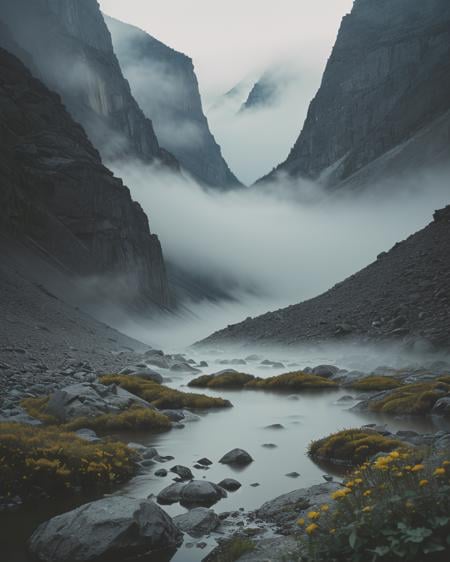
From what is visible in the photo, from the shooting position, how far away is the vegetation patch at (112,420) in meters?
21.8

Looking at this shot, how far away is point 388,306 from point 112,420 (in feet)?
166

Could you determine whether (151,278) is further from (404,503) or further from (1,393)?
(404,503)

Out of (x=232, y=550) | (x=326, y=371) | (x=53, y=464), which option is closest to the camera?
(x=232, y=550)

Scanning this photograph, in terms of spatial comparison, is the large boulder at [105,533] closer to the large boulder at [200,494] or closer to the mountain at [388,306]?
the large boulder at [200,494]

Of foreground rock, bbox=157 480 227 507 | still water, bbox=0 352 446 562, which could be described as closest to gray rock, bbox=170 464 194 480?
still water, bbox=0 352 446 562

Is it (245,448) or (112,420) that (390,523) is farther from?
(112,420)

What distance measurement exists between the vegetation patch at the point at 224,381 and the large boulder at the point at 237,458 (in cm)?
2638

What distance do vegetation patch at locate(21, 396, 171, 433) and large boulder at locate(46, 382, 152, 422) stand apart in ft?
1.48

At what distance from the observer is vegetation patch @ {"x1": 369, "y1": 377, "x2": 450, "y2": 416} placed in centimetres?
2573

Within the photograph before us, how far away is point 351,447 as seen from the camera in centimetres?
1720

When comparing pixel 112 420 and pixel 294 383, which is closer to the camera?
pixel 112 420

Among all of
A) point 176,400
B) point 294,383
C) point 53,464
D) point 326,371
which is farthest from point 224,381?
point 53,464

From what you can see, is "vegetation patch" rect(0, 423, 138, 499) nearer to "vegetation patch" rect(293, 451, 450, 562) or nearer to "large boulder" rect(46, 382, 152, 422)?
"large boulder" rect(46, 382, 152, 422)

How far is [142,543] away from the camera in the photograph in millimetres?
9992
